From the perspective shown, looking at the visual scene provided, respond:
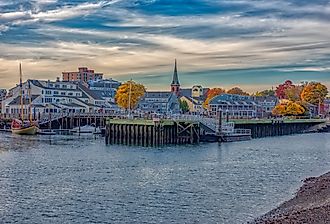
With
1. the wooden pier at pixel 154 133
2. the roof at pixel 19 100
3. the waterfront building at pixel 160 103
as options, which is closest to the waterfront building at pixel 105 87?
the waterfront building at pixel 160 103

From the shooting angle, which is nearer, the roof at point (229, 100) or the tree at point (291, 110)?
the tree at point (291, 110)

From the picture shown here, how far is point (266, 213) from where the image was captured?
28500mm

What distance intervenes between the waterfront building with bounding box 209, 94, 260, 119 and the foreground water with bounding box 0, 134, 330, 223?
102 metres

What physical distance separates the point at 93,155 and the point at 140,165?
34.3 ft

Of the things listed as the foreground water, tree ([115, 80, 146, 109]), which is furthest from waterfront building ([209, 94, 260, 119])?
the foreground water

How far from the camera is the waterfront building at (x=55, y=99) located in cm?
13400

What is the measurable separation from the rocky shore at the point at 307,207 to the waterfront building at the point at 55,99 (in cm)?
10084

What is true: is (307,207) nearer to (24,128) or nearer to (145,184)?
(145,184)

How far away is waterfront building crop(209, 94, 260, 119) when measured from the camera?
166 metres

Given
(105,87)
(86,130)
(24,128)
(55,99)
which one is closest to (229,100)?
(105,87)

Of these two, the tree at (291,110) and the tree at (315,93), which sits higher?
the tree at (315,93)

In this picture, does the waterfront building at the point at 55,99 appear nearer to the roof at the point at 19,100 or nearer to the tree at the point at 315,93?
the roof at the point at 19,100

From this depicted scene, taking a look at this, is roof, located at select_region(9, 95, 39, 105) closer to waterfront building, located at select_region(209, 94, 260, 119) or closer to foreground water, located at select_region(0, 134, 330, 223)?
waterfront building, located at select_region(209, 94, 260, 119)

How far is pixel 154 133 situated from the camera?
251 ft
